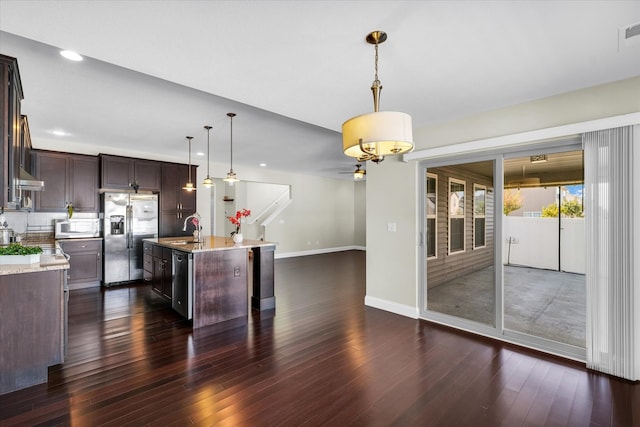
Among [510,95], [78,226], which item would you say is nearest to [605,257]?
[510,95]

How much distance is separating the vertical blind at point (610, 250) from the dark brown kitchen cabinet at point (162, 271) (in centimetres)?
464

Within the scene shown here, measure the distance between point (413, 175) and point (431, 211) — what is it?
1.76 ft

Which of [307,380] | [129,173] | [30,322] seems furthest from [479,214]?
[129,173]

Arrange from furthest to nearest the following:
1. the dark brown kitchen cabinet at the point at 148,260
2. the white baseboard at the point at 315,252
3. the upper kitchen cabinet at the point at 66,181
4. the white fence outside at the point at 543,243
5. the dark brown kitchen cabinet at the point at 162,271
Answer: the white baseboard at the point at 315,252 < the upper kitchen cabinet at the point at 66,181 < the dark brown kitchen cabinet at the point at 148,260 < the dark brown kitchen cabinet at the point at 162,271 < the white fence outside at the point at 543,243

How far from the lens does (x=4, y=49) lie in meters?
2.42

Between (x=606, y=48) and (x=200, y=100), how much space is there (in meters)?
3.70

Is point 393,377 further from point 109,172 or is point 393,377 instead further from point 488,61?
point 109,172

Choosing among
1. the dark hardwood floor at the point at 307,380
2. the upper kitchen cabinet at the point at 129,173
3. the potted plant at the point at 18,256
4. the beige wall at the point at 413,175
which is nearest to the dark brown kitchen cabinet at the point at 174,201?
the upper kitchen cabinet at the point at 129,173

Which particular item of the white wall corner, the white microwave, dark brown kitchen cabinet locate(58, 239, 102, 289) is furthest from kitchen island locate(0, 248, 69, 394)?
the white wall corner

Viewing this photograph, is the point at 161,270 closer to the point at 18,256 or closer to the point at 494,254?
the point at 18,256

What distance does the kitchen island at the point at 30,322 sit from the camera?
2301 mm

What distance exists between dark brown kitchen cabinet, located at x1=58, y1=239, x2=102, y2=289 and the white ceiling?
2348 mm

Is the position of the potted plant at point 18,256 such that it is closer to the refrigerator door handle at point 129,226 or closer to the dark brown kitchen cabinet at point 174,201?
the refrigerator door handle at point 129,226

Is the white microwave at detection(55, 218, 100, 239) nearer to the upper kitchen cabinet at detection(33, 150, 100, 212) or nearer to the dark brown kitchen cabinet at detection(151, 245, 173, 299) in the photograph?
the upper kitchen cabinet at detection(33, 150, 100, 212)
